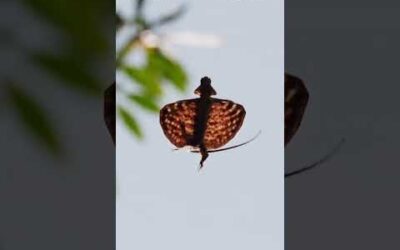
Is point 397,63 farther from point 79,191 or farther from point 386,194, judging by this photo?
point 79,191

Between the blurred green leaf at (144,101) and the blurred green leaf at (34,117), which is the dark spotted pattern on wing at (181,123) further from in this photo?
the blurred green leaf at (34,117)

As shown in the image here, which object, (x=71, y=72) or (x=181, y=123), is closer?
(x=71, y=72)

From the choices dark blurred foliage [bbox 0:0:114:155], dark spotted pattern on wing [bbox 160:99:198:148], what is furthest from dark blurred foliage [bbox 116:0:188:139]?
dark spotted pattern on wing [bbox 160:99:198:148]

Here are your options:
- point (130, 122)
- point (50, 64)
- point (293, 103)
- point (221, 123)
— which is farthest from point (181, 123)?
point (50, 64)

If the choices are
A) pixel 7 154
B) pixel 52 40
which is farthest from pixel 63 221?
pixel 52 40

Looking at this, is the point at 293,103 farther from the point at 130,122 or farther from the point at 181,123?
the point at 130,122

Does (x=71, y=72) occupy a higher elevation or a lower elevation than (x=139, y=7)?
lower

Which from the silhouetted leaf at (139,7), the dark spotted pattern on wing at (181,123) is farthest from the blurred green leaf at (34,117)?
the dark spotted pattern on wing at (181,123)
